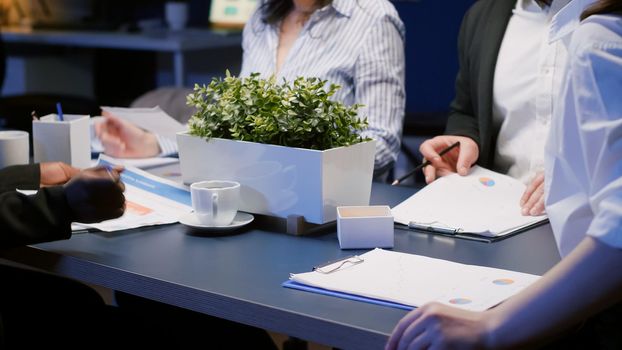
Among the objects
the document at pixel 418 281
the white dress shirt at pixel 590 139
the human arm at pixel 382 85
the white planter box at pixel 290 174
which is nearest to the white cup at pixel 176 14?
the human arm at pixel 382 85

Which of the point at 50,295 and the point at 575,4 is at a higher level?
the point at 575,4

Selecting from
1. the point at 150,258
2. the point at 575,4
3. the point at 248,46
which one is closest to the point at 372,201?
the point at 150,258

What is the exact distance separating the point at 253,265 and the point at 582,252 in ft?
1.65

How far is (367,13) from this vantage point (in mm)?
2301

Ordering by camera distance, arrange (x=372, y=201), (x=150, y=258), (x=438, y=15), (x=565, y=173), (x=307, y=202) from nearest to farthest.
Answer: (x=565, y=173), (x=150, y=258), (x=307, y=202), (x=372, y=201), (x=438, y=15)

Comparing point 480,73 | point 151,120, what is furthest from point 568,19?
point 151,120

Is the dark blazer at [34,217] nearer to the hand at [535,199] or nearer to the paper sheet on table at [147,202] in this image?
the paper sheet on table at [147,202]

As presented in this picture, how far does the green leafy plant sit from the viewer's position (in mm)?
1481

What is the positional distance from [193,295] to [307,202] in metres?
0.33

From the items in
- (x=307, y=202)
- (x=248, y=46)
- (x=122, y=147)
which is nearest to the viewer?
(x=307, y=202)

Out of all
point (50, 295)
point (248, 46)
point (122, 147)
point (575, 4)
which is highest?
point (575, 4)

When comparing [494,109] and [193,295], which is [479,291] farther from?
[494,109]

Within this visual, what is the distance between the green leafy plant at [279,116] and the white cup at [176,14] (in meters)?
3.66

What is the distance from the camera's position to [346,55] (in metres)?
2.26
